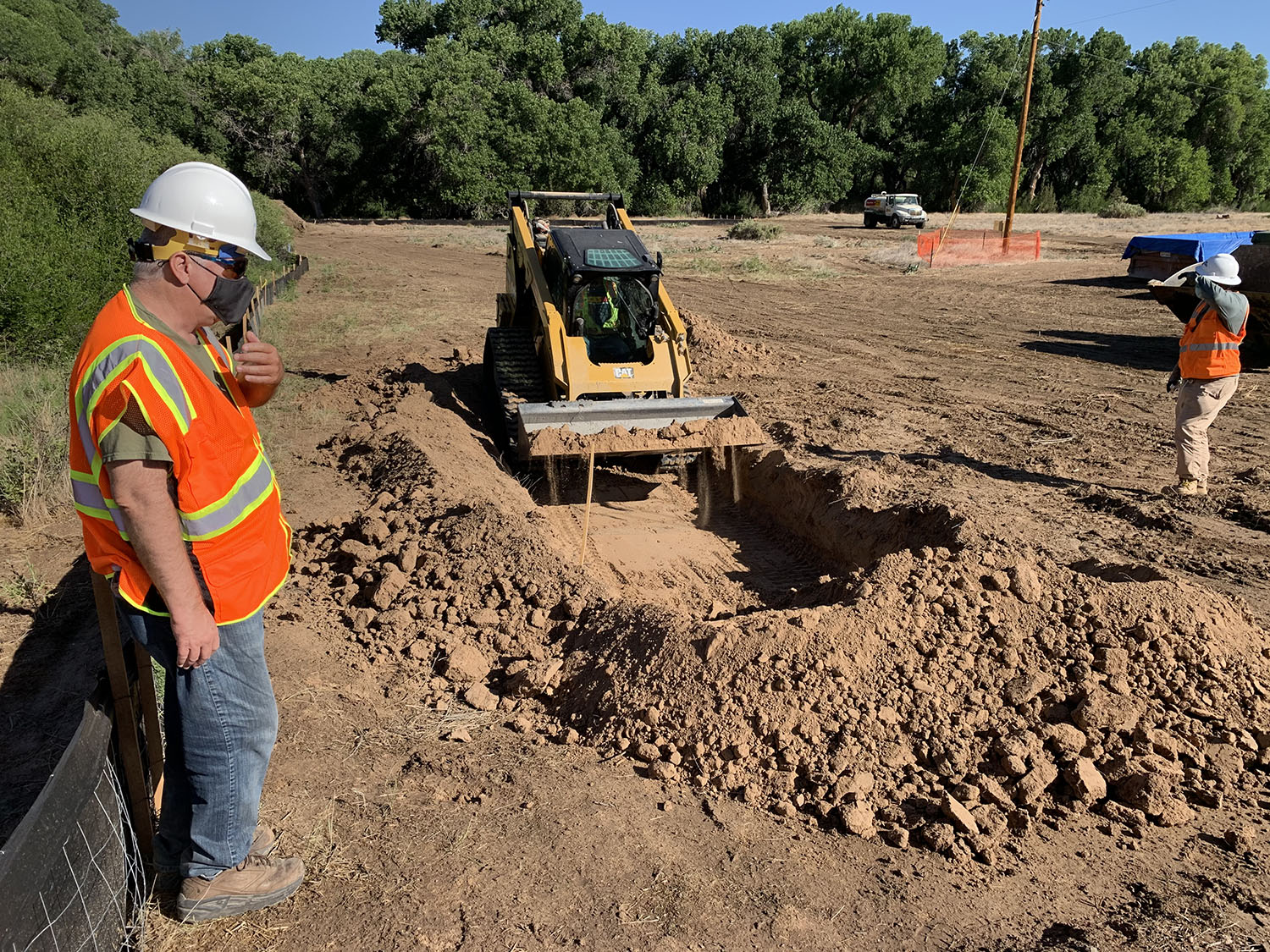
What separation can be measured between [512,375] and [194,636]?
632cm

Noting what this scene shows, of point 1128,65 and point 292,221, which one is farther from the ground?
point 1128,65

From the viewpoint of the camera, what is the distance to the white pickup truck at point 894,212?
117 feet

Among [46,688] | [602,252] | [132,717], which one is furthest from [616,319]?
[132,717]

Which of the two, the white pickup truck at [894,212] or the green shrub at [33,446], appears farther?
the white pickup truck at [894,212]

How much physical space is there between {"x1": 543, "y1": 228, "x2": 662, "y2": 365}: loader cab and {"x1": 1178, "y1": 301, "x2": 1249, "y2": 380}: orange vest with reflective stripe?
454 cm

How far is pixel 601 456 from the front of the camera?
7879 mm

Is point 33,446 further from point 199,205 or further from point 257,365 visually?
point 199,205

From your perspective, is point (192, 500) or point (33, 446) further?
point (33, 446)

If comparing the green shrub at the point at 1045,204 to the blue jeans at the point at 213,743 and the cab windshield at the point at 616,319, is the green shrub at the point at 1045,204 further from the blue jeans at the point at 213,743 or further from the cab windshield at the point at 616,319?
the blue jeans at the point at 213,743

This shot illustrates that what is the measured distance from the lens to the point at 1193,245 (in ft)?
57.8

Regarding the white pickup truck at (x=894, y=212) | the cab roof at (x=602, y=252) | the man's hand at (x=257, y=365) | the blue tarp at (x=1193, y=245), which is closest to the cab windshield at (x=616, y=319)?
the cab roof at (x=602, y=252)

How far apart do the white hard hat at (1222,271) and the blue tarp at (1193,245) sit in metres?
11.5

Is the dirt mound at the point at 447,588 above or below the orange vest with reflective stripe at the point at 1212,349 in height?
below

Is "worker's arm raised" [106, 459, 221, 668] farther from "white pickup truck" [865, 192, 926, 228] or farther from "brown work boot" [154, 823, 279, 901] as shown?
"white pickup truck" [865, 192, 926, 228]
